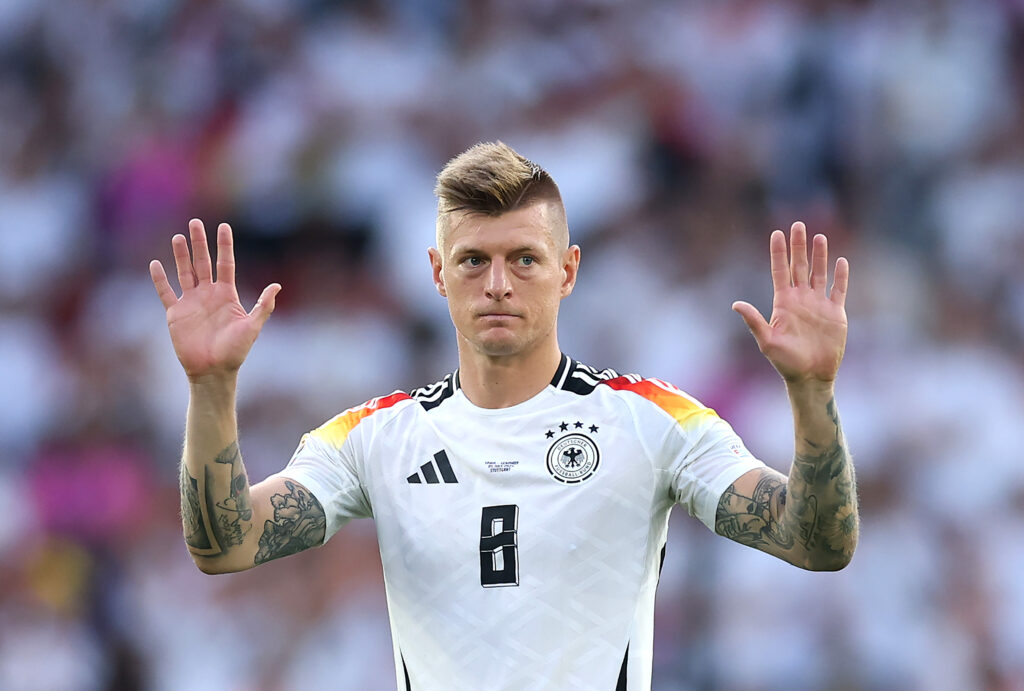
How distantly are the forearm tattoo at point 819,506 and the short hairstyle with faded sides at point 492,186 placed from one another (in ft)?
4.08

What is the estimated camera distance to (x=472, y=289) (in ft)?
14.2

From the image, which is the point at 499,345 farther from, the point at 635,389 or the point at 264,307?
the point at 264,307

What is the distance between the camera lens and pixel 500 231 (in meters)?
4.35

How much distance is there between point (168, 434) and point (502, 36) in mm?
3906

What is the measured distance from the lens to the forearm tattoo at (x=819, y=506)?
3805 millimetres

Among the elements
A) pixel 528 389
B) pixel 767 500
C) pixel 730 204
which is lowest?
pixel 767 500

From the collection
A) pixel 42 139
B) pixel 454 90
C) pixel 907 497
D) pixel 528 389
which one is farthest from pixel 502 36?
pixel 528 389

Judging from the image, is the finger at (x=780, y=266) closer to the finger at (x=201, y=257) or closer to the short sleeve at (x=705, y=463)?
the short sleeve at (x=705, y=463)

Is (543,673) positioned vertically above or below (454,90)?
below

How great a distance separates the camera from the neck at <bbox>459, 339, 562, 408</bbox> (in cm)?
448

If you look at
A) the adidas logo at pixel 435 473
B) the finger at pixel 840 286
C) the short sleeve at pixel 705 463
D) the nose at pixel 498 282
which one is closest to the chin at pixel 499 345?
the nose at pixel 498 282

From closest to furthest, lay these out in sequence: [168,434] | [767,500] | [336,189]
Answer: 1. [767,500]
2. [168,434]
3. [336,189]

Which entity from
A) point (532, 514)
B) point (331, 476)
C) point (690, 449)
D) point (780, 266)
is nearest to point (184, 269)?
point (331, 476)

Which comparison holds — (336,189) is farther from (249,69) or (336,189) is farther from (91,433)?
(91,433)
